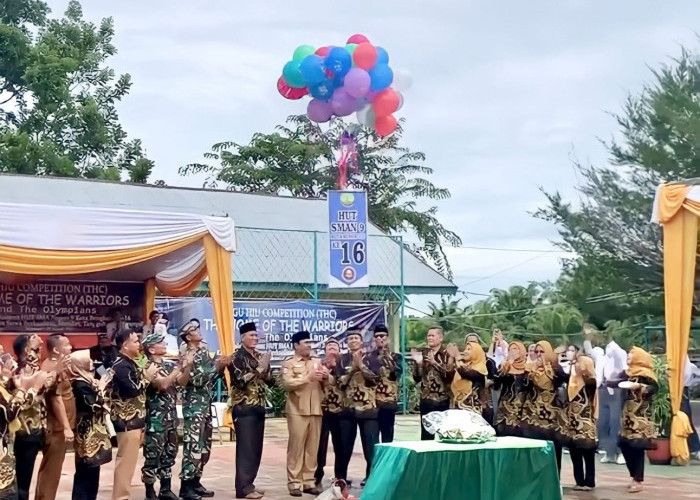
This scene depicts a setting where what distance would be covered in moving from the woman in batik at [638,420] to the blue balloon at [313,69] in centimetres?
439

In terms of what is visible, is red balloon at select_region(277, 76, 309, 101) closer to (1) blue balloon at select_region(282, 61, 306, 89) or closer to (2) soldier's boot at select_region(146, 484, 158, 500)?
(1) blue balloon at select_region(282, 61, 306, 89)

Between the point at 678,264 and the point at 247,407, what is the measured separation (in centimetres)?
413

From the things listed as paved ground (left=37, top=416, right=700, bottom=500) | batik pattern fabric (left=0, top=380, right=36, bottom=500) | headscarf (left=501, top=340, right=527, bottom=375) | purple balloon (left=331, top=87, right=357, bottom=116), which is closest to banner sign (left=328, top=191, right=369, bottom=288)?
purple balloon (left=331, top=87, right=357, bottom=116)

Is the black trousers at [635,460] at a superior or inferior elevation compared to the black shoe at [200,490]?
superior

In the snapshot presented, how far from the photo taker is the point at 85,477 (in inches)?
267

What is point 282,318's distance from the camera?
15.2 meters

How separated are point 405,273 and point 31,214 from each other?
34.6ft

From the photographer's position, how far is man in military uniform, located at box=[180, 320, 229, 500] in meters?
8.10

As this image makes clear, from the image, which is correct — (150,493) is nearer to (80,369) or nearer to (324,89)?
(80,369)

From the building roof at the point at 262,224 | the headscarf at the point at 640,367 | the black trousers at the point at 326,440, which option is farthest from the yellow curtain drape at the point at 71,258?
the building roof at the point at 262,224

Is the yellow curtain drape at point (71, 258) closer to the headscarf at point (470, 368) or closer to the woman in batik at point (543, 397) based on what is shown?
the headscarf at point (470, 368)

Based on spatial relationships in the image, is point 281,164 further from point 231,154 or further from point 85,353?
point 85,353

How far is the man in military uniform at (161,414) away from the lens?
7.64 meters

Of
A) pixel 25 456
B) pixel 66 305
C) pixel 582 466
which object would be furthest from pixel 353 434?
pixel 66 305
